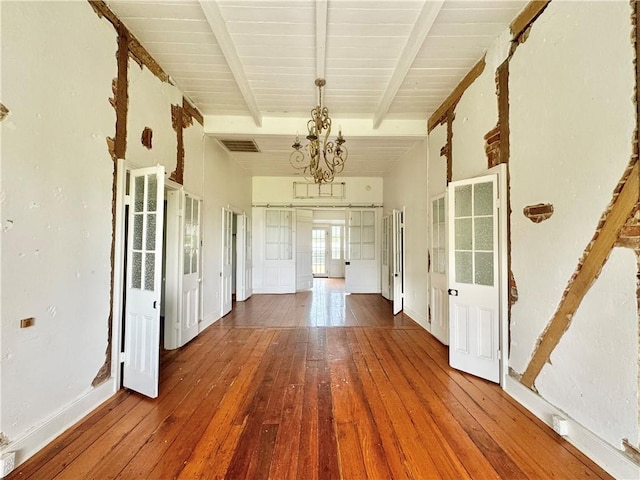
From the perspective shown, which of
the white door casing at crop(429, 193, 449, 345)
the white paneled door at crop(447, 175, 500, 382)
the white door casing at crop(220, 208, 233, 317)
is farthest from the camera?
the white door casing at crop(220, 208, 233, 317)

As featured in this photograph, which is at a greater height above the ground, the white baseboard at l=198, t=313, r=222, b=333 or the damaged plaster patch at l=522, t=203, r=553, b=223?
the damaged plaster patch at l=522, t=203, r=553, b=223

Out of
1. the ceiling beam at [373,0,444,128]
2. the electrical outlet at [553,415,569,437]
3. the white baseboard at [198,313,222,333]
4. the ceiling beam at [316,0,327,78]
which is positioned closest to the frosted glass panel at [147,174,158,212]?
the ceiling beam at [316,0,327,78]

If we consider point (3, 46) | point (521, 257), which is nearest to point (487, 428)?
point (521, 257)

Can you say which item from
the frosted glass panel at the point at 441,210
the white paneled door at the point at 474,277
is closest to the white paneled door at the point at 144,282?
the white paneled door at the point at 474,277

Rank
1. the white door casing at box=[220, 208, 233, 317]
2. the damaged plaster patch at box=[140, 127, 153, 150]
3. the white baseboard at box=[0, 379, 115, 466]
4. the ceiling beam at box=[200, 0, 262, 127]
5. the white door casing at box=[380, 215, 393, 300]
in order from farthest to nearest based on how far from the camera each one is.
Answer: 1. the white door casing at box=[380, 215, 393, 300]
2. the white door casing at box=[220, 208, 233, 317]
3. the damaged plaster patch at box=[140, 127, 153, 150]
4. the ceiling beam at box=[200, 0, 262, 127]
5. the white baseboard at box=[0, 379, 115, 466]

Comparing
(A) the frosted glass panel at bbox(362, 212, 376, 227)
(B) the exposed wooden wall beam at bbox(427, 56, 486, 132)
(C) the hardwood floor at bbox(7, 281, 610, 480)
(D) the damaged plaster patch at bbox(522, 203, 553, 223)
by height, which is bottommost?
(C) the hardwood floor at bbox(7, 281, 610, 480)

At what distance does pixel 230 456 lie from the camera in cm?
179

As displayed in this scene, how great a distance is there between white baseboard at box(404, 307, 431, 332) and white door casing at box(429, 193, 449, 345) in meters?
0.23

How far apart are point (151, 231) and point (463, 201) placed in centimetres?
325

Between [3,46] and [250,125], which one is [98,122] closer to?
[3,46]

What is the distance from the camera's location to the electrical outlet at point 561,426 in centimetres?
193

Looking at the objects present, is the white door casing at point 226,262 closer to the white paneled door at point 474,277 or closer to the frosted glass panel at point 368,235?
the frosted glass panel at point 368,235

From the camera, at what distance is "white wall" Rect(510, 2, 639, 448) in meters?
1.65

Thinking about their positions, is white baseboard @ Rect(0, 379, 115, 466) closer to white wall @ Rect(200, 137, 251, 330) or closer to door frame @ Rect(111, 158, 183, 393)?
door frame @ Rect(111, 158, 183, 393)
